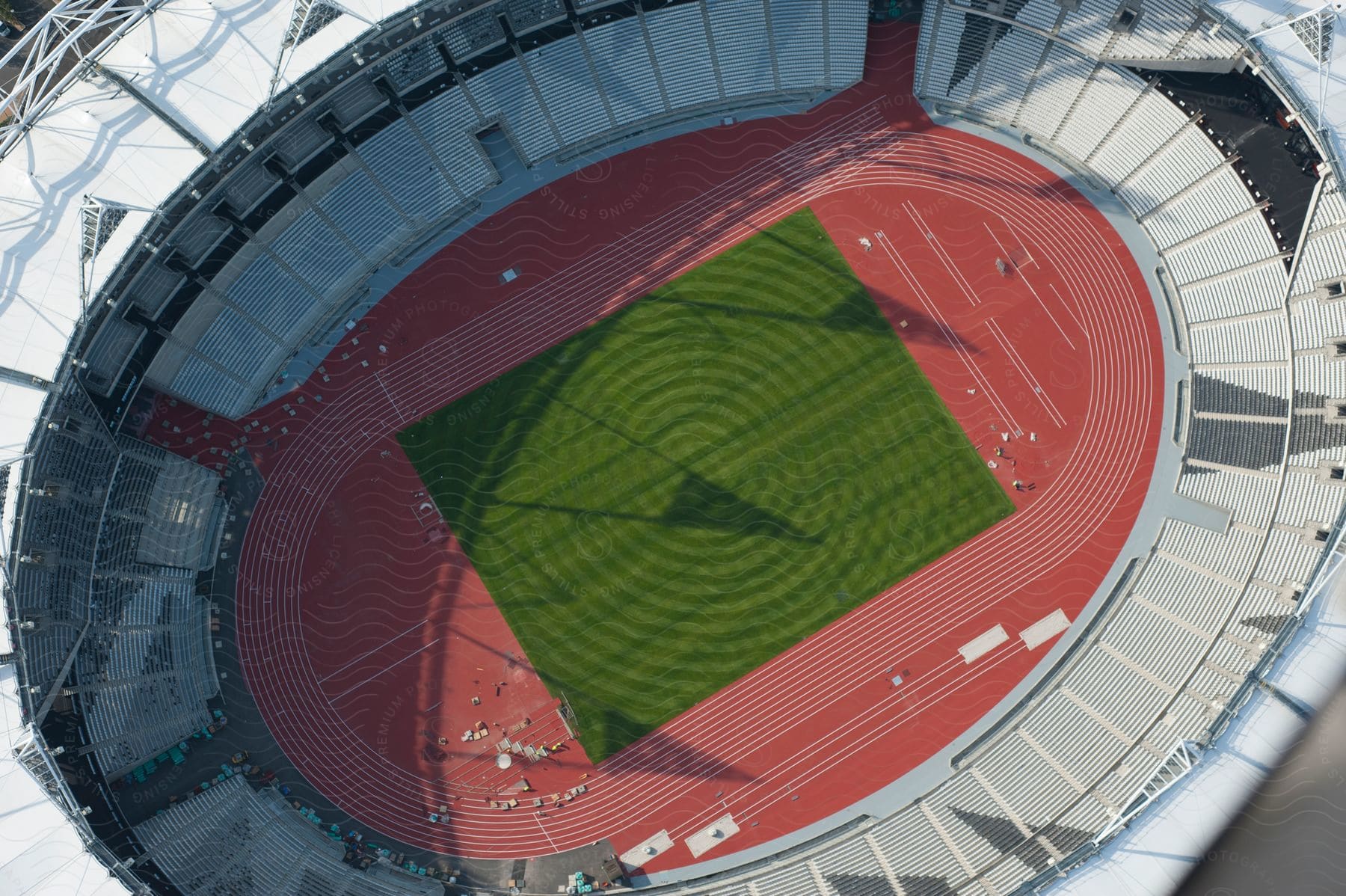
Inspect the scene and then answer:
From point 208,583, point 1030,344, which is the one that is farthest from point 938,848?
point 208,583

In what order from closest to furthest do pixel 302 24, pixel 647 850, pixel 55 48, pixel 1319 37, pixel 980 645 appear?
pixel 55 48 → pixel 302 24 → pixel 1319 37 → pixel 647 850 → pixel 980 645

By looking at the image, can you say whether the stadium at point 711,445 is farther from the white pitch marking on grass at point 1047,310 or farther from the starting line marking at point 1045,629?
the white pitch marking on grass at point 1047,310

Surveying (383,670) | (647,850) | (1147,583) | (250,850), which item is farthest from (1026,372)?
(250,850)

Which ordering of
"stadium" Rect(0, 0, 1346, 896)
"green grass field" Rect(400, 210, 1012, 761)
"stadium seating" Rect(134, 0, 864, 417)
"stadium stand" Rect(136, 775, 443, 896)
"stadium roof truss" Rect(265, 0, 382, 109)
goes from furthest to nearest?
"green grass field" Rect(400, 210, 1012, 761)
"stadium seating" Rect(134, 0, 864, 417)
"stadium" Rect(0, 0, 1346, 896)
"stadium stand" Rect(136, 775, 443, 896)
"stadium roof truss" Rect(265, 0, 382, 109)

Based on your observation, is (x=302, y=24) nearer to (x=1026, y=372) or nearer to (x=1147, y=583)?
(x=1026, y=372)

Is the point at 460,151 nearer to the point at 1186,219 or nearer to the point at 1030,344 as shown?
the point at 1030,344

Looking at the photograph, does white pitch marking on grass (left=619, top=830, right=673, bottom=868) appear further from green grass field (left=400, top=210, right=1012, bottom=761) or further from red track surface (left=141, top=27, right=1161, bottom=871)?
green grass field (left=400, top=210, right=1012, bottom=761)

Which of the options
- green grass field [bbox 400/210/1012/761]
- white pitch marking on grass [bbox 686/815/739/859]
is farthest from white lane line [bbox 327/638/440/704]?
white pitch marking on grass [bbox 686/815/739/859]
